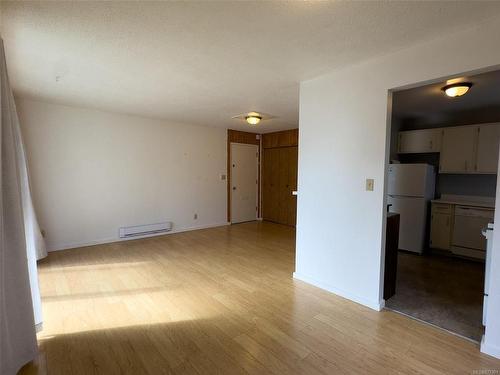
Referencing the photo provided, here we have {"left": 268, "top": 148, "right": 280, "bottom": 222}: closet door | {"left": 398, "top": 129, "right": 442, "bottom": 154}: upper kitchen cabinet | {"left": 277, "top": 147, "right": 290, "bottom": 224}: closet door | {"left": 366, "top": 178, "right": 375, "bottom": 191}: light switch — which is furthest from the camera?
{"left": 268, "top": 148, "right": 280, "bottom": 222}: closet door

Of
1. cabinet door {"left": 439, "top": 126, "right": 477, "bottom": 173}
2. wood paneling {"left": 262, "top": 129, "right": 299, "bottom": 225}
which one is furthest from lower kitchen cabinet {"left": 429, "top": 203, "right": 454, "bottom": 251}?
wood paneling {"left": 262, "top": 129, "right": 299, "bottom": 225}

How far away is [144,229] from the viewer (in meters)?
4.83

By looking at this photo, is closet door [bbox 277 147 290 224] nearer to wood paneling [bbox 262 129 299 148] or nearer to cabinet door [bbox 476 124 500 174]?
wood paneling [bbox 262 129 299 148]

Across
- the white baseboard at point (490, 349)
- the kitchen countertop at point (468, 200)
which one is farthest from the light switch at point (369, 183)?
the kitchen countertop at point (468, 200)

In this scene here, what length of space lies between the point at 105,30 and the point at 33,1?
0.40 metres

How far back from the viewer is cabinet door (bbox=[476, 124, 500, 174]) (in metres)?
3.63

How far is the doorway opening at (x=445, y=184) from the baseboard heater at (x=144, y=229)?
4071 millimetres

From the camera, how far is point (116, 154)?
449 centimetres

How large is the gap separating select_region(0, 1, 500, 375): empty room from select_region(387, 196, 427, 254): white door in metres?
0.03

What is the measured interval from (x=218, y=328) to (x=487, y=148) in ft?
14.7

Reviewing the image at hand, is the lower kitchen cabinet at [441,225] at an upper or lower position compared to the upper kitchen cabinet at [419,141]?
lower

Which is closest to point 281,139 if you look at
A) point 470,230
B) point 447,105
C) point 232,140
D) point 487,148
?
point 232,140

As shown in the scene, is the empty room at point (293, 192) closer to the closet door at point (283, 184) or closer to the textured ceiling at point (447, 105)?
the textured ceiling at point (447, 105)

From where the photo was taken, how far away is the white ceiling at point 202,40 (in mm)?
1597
